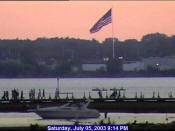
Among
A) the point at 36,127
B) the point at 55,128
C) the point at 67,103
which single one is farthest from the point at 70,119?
the point at 55,128

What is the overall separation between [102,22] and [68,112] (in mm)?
10990

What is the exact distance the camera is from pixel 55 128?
31875 millimetres

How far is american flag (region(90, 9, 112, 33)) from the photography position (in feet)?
234

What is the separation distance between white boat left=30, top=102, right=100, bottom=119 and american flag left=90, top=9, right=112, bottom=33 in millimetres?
8421

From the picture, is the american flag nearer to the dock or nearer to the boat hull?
the dock

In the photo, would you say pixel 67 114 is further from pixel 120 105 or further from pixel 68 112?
pixel 120 105

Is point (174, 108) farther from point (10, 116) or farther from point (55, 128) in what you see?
point (55, 128)

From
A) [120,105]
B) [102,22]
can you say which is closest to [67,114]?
[120,105]

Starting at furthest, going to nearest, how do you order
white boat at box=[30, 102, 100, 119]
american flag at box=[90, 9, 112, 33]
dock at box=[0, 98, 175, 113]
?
1. white boat at box=[30, 102, 100, 119]
2. dock at box=[0, 98, 175, 113]
3. american flag at box=[90, 9, 112, 33]

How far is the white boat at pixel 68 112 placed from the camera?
74812 mm

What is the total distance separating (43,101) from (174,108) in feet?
45.4

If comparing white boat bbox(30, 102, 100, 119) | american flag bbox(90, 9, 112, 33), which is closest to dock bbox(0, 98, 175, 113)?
white boat bbox(30, 102, 100, 119)

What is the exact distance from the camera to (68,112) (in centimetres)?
7669

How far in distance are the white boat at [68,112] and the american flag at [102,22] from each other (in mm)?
8421
